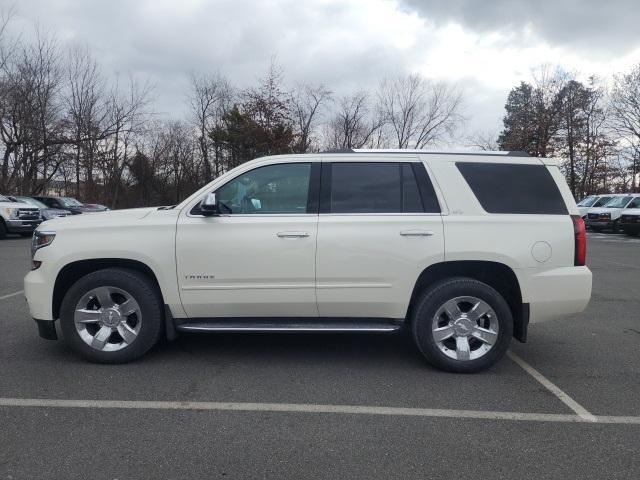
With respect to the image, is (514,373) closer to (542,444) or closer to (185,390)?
(542,444)

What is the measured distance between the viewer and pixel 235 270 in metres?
4.42

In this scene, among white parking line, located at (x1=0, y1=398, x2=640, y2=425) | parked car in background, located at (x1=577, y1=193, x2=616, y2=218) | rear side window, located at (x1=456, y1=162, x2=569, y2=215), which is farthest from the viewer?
parked car in background, located at (x1=577, y1=193, x2=616, y2=218)

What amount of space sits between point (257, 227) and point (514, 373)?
8.47 ft

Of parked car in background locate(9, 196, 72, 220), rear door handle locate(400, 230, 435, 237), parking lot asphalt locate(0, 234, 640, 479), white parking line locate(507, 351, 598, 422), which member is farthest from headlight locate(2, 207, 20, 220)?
white parking line locate(507, 351, 598, 422)

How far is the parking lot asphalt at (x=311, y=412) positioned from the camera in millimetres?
2988

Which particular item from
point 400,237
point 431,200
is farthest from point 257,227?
point 431,200

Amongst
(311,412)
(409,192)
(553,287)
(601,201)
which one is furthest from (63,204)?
(601,201)

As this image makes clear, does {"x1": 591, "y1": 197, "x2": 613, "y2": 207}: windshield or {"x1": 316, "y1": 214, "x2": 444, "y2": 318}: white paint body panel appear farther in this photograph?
{"x1": 591, "y1": 197, "x2": 613, "y2": 207}: windshield

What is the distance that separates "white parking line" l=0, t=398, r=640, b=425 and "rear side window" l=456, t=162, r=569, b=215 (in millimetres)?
1728

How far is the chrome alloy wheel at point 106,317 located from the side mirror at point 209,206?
3.27 ft

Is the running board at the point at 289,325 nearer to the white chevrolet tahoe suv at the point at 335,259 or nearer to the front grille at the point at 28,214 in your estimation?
the white chevrolet tahoe suv at the point at 335,259

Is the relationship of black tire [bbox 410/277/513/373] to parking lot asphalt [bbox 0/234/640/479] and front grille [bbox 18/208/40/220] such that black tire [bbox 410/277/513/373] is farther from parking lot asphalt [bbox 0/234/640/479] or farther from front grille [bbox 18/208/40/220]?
front grille [bbox 18/208/40/220]

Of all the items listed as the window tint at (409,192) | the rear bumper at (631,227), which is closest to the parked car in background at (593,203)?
the rear bumper at (631,227)

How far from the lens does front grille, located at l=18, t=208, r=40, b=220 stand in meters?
18.2
